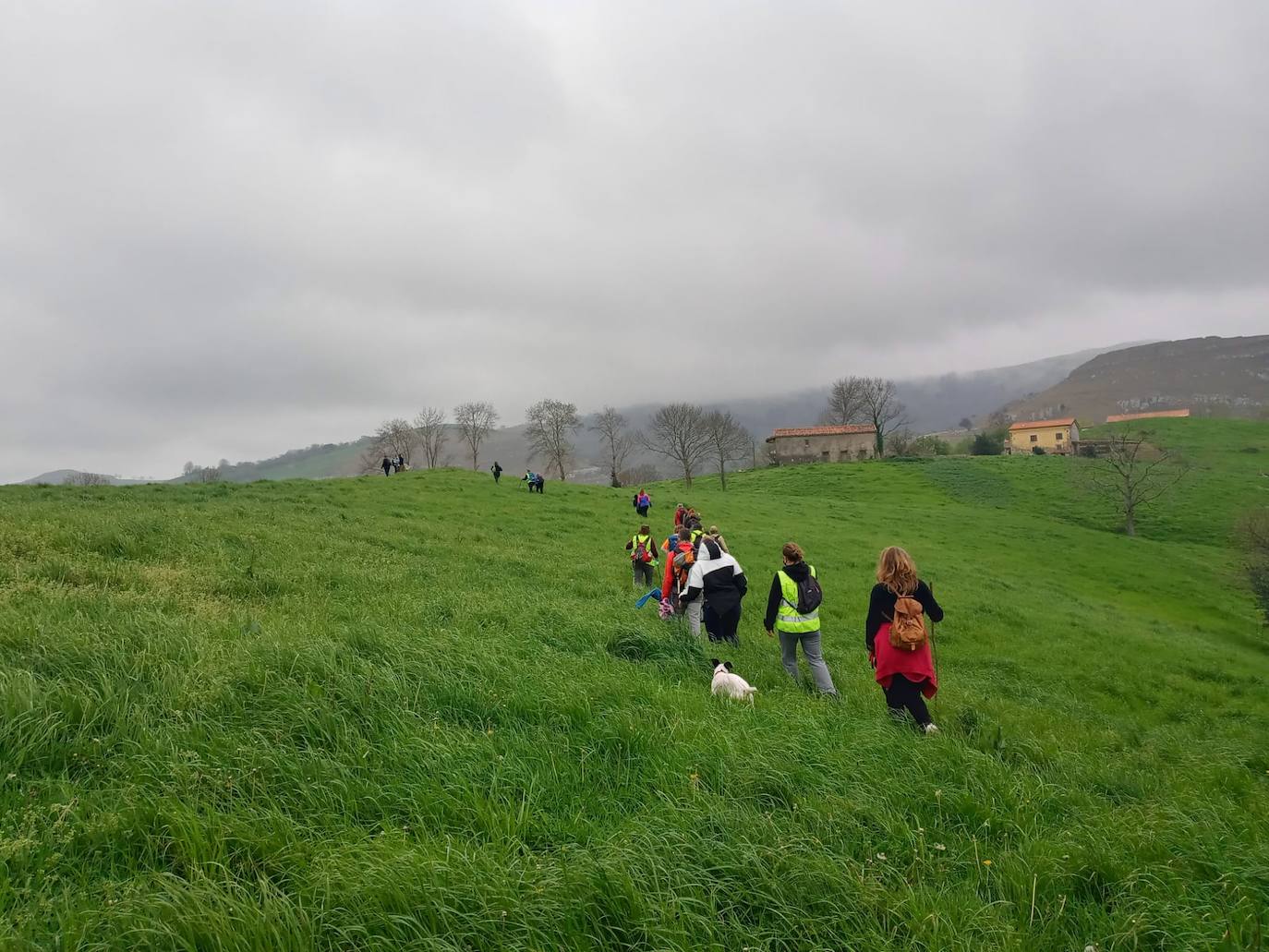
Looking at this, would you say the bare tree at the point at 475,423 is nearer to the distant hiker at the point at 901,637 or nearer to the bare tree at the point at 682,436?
the bare tree at the point at 682,436

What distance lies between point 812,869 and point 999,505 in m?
53.6

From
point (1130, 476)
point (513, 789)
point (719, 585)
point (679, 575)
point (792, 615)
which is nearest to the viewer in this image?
point (513, 789)

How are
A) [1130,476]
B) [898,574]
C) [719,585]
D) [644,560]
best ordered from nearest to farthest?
[898,574]
[719,585]
[644,560]
[1130,476]

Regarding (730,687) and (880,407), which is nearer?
(730,687)

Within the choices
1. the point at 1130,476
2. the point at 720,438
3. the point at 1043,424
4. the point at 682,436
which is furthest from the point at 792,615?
the point at 1043,424

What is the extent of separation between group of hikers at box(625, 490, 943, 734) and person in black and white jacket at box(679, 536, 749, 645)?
0.01 metres

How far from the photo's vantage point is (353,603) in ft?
27.8

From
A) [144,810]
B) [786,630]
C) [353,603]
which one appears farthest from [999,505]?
[144,810]

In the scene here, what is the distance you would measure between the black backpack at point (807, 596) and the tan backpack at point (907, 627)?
1.60 m

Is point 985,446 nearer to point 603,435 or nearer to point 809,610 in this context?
point 603,435

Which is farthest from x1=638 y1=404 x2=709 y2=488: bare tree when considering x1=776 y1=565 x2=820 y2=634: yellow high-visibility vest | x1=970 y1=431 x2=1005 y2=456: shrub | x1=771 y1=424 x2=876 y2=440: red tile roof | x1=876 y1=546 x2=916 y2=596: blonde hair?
x1=876 y1=546 x2=916 y2=596: blonde hair

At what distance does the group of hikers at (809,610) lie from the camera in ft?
20.9

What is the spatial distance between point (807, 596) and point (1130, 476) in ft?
194

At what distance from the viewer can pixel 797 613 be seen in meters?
8.13
